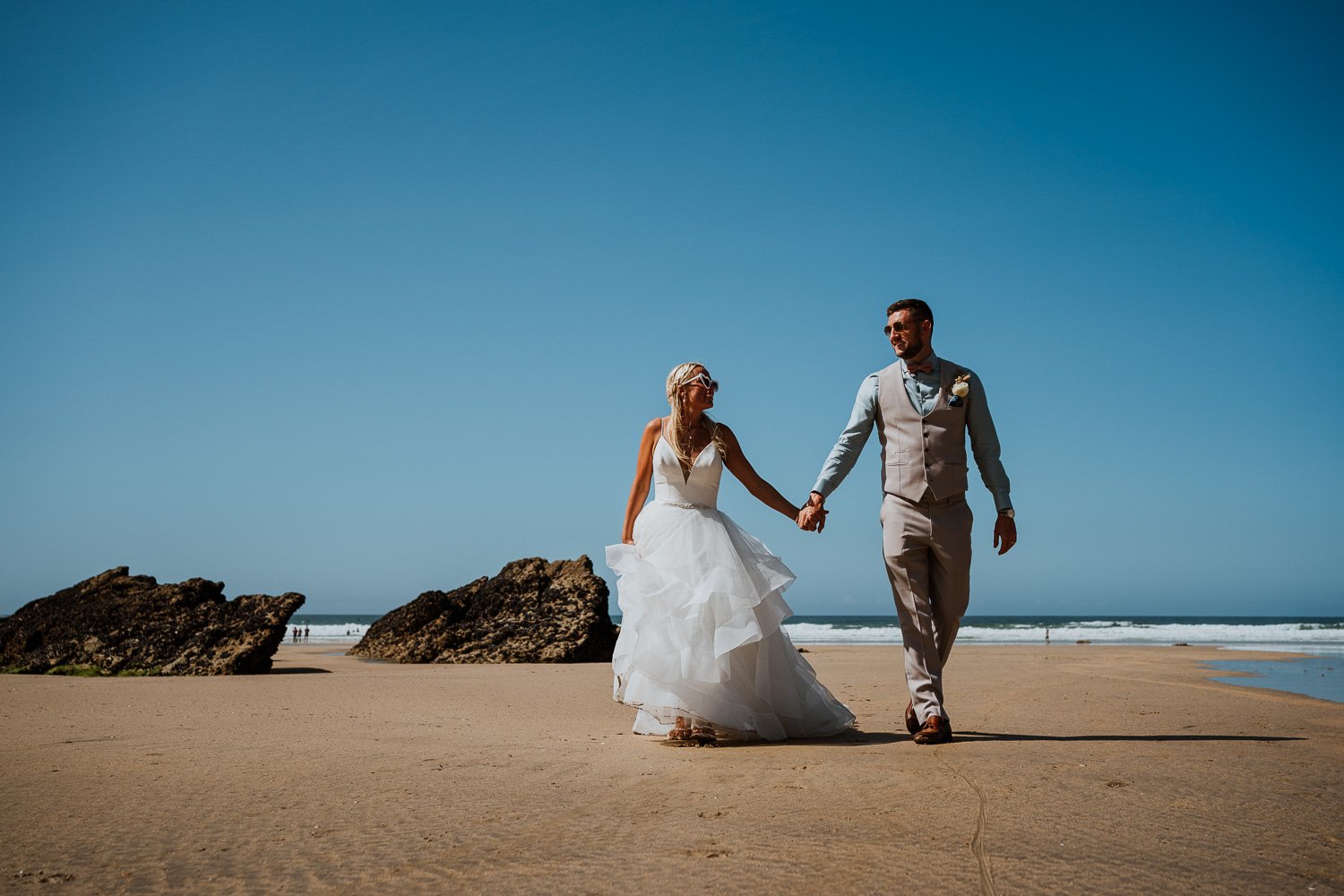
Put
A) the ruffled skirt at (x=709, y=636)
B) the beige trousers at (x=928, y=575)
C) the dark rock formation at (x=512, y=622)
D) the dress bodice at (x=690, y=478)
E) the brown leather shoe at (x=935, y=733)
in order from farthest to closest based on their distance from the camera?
the dark rock formation at (x=512, y=622), the dress bodice at (x=690, y=478), the beige trousers at (x=928, y=575), the ruffled skirt at (x=709, y=636), the brown leather shoe at (x=935, y=733)

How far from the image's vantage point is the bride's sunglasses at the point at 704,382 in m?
5.88

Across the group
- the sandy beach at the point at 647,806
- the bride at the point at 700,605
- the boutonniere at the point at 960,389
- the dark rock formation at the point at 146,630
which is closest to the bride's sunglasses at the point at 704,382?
the bride at the point at 700,605

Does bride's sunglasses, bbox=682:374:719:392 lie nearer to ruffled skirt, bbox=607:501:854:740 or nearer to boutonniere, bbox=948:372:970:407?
ruffled skirt, bbox=607:501:854:740

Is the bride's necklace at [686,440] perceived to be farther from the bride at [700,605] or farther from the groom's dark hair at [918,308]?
the groom's dark hair at [918,308]

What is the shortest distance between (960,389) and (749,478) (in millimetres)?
1453

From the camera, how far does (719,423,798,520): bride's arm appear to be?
235 inches

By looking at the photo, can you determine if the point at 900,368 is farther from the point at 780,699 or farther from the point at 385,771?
the point at 385,771

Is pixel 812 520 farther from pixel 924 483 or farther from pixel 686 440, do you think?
pixel 686 440

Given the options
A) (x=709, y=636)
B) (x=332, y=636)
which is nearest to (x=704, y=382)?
(x=709, y=636)

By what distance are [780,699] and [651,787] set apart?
179 centimetres

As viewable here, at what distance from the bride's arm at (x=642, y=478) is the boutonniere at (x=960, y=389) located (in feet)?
5.93

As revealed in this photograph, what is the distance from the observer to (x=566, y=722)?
6387mm

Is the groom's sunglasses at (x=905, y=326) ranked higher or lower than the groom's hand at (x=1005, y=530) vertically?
higher

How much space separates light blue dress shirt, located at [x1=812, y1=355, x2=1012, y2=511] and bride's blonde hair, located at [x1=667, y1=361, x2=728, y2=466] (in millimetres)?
719
